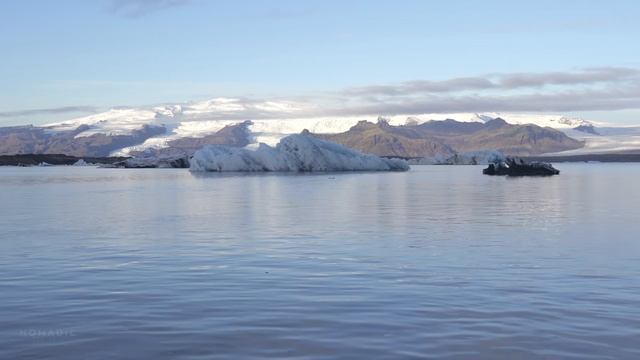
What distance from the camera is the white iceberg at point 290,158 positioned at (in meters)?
112

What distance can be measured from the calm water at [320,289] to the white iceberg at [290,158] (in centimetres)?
7995

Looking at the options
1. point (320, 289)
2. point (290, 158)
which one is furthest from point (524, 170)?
point (320, 289)

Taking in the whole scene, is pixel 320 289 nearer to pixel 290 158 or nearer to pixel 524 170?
pixel 524 170

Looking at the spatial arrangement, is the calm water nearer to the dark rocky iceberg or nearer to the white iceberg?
the dark rocky iceberg

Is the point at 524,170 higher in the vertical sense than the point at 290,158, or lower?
lower

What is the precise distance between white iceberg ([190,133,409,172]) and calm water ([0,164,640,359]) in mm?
79952

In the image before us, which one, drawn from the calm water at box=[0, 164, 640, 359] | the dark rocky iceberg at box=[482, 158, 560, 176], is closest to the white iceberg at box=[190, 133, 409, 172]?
the dark rocky iceberg at box=[482, 158, 560, 176]

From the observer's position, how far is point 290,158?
11406 cm

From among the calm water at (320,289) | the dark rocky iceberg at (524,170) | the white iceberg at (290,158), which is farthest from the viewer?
the white iceberg at (290,158)

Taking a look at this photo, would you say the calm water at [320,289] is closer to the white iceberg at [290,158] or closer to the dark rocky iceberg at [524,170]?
the dark rocky iceberg at [524,170]

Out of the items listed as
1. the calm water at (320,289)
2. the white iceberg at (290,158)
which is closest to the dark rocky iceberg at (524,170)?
the white iceberg at (290,158)

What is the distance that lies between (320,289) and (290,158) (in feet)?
323

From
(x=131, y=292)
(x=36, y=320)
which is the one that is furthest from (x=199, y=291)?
(x=36, y=320)

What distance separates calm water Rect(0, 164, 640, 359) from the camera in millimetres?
11273
